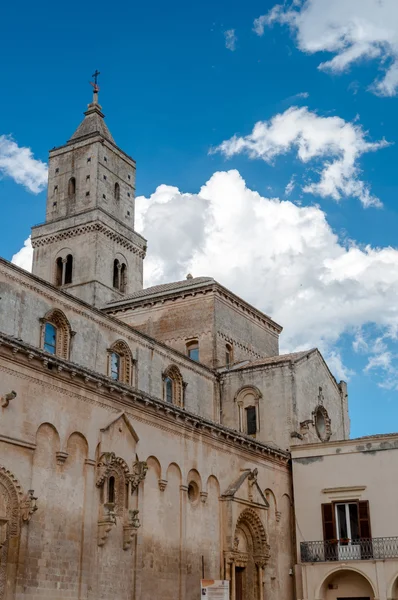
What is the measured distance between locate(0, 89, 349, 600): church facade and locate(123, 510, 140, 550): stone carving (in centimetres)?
4

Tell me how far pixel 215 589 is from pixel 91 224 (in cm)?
2851

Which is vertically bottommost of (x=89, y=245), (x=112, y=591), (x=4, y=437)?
(x=112, y=591)

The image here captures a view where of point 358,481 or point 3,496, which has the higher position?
point 358,481

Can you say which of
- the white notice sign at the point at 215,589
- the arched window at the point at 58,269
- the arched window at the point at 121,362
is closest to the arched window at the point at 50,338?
the arched window at the point at 121,362

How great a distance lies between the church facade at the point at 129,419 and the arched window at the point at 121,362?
8 centimetres

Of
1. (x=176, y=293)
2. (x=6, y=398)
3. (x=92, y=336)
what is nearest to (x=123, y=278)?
(x=176, y=293)

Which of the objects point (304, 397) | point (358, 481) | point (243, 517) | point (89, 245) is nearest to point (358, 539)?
point (358, 481)

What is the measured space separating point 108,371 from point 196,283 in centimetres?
998

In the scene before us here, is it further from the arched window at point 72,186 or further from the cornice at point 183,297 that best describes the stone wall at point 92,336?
the arched window at point 72,186

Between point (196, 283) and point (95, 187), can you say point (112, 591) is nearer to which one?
point (196, 283)

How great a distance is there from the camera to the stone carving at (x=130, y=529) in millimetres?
23531

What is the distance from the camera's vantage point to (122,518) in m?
23.6

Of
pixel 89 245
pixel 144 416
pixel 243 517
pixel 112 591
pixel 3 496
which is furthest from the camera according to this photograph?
pixel 89 245

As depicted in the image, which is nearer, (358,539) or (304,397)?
(358,539)
